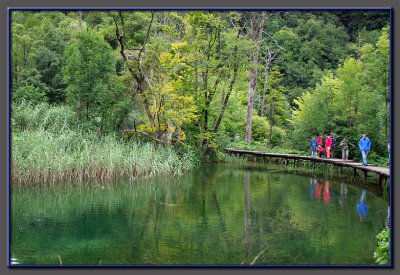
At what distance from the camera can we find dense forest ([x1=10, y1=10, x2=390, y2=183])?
1219cm

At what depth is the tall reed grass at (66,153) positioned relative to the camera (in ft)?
34.4

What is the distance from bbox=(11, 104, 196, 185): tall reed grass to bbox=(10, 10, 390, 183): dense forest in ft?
0.12

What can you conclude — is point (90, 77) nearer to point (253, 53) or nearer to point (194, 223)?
point (253, 53)

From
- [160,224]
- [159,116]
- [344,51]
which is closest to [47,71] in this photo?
[159,116]

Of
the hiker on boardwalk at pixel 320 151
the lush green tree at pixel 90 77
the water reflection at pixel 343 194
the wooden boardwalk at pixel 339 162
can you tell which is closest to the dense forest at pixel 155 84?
the lush green tree at pixel 90 77

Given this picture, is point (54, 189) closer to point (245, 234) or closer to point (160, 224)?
point (160, 224)

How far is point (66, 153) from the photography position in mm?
11680

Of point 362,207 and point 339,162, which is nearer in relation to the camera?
point 362,207

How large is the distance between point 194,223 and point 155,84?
844 cm

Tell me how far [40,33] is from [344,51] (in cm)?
1280

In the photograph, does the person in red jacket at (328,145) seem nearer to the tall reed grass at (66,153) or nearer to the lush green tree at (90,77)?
the tall reed grass at (66,153)

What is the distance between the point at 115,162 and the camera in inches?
496

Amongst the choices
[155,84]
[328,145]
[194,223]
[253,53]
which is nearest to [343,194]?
[194,223]

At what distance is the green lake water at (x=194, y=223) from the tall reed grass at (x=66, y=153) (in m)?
0.42
